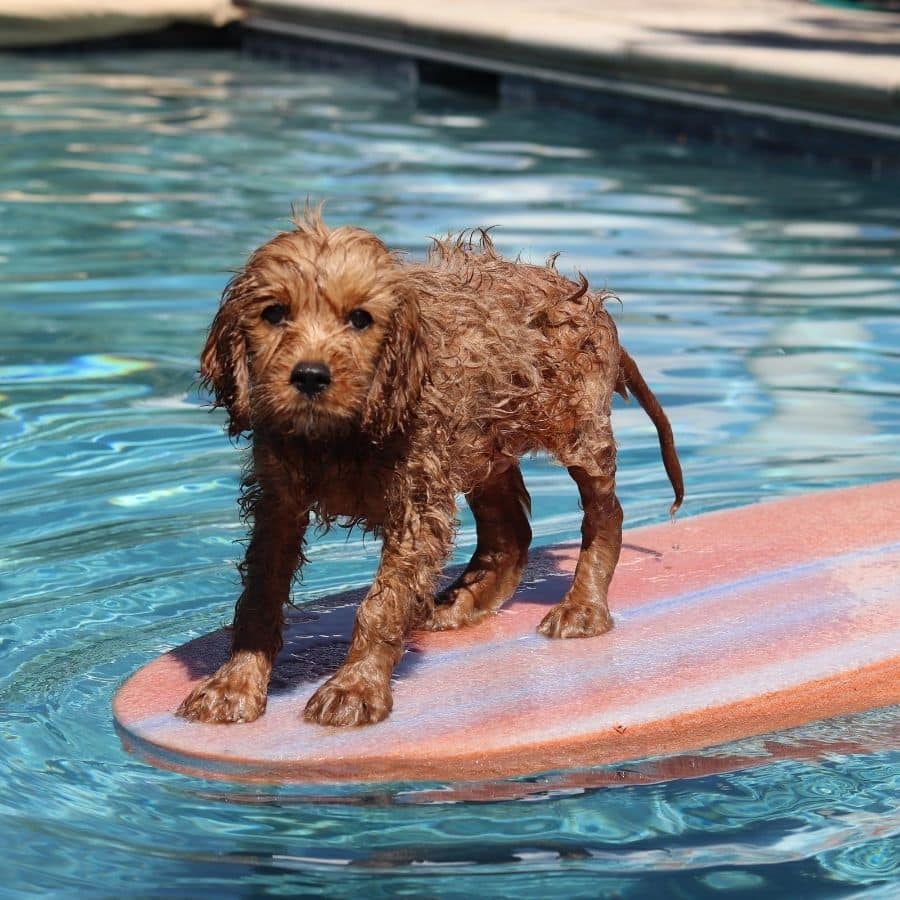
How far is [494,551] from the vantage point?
233 inches

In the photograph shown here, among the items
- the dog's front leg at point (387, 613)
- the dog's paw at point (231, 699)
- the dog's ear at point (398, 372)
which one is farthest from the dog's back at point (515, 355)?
the dog's paw at point (231, 699)

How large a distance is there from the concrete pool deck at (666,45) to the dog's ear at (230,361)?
1002cm

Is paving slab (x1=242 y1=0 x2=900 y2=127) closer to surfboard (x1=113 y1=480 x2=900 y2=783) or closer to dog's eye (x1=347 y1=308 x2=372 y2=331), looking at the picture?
surfboard (x1=113 y1=480 x2=900 y2=783)

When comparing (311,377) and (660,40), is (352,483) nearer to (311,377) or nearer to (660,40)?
(311,377)

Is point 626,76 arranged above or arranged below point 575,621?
below

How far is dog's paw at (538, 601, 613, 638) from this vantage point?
562cm

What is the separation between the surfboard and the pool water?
114 mm

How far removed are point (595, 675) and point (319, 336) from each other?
1.50 meters

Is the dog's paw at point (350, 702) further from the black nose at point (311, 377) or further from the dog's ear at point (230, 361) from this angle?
the black nose at point (311, 377)

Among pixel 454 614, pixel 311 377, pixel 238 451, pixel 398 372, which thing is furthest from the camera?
pixel 238 451

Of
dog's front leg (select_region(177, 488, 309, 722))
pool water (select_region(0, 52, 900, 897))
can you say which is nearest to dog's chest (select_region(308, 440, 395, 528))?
dog's front leg (select_region(177, 488, 309, 722))

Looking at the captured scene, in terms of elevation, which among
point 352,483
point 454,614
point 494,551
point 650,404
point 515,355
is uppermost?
point 515,355

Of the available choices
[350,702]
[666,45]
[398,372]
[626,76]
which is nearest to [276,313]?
[398,372]

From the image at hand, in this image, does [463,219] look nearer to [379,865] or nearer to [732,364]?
[732,364]
